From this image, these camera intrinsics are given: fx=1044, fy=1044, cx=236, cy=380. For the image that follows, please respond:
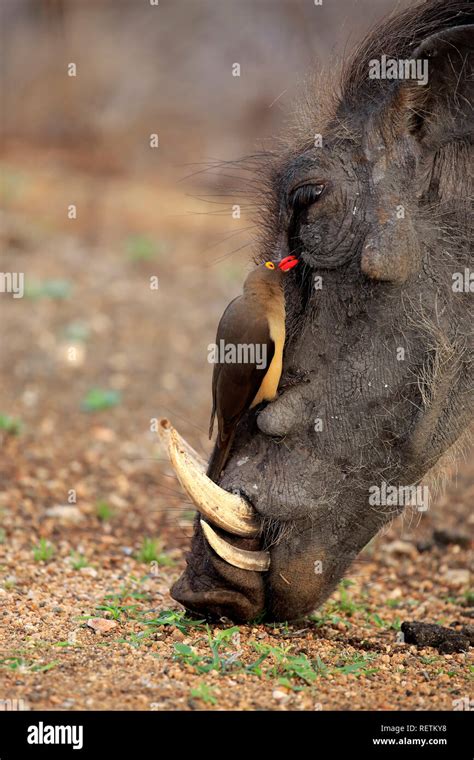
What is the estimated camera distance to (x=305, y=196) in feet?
13.2

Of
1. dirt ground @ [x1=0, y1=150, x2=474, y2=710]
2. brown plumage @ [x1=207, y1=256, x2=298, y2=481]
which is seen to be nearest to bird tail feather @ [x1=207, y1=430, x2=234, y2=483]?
brown plumage @ [x1=207, y1=256, x2=298, y2=481]

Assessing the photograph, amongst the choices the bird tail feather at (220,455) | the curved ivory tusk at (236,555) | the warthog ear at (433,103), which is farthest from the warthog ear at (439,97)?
the curved ivory tusk at (236,555)

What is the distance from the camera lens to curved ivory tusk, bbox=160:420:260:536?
3666 mm

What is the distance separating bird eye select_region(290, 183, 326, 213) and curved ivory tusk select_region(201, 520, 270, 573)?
1285 millimetres

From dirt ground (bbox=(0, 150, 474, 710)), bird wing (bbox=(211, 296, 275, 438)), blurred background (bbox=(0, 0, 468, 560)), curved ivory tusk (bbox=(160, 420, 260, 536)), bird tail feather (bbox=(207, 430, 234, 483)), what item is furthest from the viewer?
blurred background (bbox=(0, 0, 468, 560))

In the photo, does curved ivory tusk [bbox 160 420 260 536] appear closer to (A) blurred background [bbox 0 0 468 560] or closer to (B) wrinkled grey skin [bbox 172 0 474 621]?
(B) wrinkled grey skin [bbox 172 0 474 621]

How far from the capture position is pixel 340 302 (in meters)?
3.94

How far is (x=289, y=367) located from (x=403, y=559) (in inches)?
86.8

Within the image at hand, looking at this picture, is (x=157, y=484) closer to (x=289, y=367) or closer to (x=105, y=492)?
(x=105, y=492)

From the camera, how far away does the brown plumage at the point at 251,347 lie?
3.86 meters

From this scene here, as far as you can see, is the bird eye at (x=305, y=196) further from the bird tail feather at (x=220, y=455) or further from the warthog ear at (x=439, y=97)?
the bird tail feather at (x=220, y=455)

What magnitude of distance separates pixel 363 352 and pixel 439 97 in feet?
3.44

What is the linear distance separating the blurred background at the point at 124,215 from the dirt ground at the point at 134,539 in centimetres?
3

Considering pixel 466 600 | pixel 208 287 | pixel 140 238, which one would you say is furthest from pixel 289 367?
pixel 140 238
